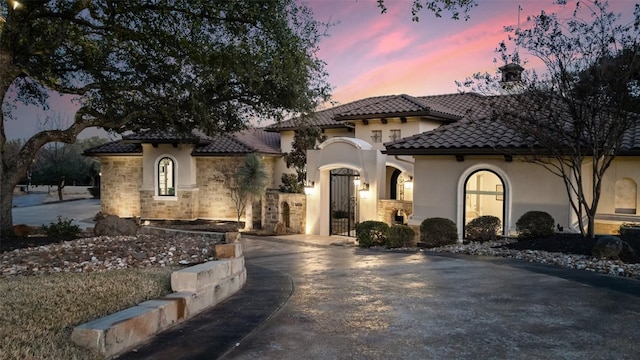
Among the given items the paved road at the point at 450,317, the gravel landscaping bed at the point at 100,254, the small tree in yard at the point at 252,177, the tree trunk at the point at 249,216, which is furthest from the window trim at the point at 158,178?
the paved road at the point at 450,317

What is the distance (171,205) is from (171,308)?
67.6 feet

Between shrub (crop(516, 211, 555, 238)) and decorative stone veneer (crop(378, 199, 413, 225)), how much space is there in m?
6.67

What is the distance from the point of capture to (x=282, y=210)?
22.3 m

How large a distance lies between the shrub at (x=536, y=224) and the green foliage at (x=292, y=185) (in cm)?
1194

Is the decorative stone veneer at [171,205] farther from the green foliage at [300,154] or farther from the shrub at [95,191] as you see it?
the shrub at [95,191]

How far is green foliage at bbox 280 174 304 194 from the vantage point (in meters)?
22.9

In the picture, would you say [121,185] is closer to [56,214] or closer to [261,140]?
[56,214]

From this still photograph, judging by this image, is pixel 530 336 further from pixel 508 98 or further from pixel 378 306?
pixel 508 98

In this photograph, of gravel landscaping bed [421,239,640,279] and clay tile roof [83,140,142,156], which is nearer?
gravel landscaping bed [421,239,640,279]

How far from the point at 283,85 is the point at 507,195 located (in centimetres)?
750

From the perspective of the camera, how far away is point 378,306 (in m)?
6.12

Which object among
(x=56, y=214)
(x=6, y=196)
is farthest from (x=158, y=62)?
(x=56, y=214)

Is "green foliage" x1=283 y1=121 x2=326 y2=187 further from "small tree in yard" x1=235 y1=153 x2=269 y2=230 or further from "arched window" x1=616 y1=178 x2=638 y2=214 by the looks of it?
"arched window" x1=616 y1=178 x2=638 y2=214

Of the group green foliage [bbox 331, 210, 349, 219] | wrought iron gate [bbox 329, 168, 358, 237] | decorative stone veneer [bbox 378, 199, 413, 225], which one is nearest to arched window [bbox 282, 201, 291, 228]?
wrought iron gate [bbox 329, 168, 358, 237]
